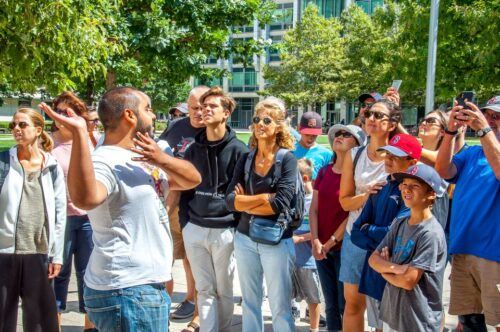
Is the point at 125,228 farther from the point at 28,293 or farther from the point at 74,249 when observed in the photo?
the point at 74,249

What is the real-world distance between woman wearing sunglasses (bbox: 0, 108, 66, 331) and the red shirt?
216 cm

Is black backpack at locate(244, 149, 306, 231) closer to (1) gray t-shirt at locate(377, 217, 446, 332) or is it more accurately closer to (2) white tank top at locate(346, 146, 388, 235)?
(2) white tank top at locate(346, 146, 388, 235)

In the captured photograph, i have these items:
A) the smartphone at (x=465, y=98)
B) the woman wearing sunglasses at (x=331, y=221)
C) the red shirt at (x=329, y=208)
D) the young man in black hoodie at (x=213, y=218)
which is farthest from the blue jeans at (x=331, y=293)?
the smartphone at (x=465, y=98)

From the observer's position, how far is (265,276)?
4727mm

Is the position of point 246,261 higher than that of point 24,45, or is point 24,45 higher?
point 24,45

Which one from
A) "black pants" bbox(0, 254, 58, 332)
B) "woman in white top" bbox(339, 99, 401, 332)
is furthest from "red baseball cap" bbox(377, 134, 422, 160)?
"black pants" bbox(0, 254, 58, 332)

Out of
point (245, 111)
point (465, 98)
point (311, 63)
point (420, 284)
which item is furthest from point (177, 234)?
point (245, 111)

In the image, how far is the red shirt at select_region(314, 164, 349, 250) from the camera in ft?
16.8

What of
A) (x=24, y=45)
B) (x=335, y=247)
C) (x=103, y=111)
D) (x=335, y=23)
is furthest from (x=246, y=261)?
(x=335, y=23)

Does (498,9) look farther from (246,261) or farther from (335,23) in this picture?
(335,23)

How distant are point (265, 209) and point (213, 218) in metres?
0.64

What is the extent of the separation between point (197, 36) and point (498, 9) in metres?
7.15

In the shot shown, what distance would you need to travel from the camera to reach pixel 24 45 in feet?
26.9

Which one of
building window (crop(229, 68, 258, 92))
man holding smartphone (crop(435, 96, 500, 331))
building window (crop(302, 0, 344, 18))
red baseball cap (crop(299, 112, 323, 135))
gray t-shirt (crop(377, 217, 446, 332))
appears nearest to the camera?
gray t-shirt (crop(377, 217, 446, 332))
